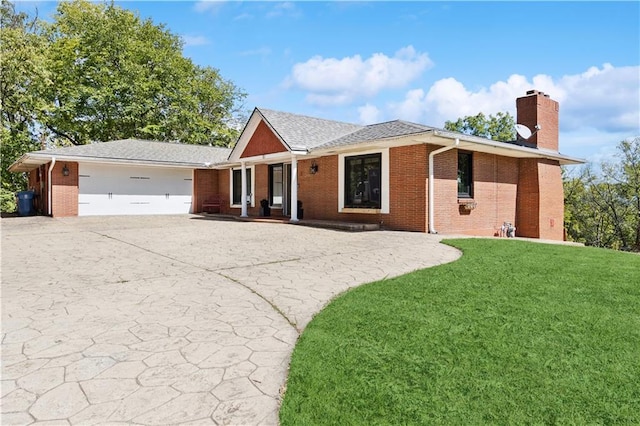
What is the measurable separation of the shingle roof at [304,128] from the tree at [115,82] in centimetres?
1596

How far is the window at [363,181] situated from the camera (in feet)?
40.7

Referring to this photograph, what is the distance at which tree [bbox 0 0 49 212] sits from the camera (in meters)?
21.6

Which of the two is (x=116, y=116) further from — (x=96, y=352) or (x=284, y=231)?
(x=96, y=352)

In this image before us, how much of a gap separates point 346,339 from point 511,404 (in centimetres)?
135

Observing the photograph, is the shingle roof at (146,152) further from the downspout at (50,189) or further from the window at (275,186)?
the window at (275,186)

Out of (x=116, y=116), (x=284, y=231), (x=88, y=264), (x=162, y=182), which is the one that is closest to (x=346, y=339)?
(x=88, y=264)

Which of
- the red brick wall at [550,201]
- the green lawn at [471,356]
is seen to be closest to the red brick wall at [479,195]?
the red brick wall at [550,201]

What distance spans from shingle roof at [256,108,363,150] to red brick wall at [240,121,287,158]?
0.41m

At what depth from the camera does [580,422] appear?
87.0 inches

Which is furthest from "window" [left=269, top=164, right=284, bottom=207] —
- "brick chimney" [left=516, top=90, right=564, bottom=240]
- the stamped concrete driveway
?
Result: "brick chimney" [left=516, top=90, right=564, bottom=240]

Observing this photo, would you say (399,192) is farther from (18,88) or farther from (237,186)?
(18,88)

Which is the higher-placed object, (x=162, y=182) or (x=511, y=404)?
(x=162, y=182)

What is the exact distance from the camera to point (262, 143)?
1609cm

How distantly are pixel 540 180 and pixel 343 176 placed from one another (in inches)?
301
